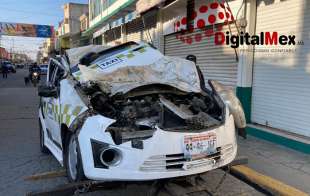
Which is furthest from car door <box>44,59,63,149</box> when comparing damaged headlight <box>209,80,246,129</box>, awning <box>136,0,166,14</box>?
awning <box>136,0,166,14</box>

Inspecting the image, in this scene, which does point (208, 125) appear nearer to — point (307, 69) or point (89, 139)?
point (89, 139)

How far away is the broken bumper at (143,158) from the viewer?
3.67m

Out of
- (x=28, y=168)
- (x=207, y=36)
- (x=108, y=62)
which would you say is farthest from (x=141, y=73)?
(x=207, y=36)

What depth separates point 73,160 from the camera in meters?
4.44

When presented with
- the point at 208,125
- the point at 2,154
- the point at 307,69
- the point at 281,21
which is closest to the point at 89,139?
the point at 208,125

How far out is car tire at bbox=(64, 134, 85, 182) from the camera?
4.02 meters

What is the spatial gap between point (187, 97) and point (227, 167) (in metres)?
1.07

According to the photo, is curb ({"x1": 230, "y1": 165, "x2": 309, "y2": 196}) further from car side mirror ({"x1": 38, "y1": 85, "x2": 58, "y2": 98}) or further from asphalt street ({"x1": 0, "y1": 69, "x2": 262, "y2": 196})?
car side mirror ({"x1": 38, "y1": 85, "x2": 58, "y2": 98})

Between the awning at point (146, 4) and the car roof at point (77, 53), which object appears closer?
the car roof at point (77, 53)

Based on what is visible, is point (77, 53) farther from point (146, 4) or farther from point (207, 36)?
point (146, 4)

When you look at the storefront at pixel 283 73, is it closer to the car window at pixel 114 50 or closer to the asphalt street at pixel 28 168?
the asphalt street at pixel 28 168

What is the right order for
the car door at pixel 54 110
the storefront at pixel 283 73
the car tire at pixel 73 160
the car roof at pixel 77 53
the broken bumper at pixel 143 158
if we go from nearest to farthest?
the broken bumper at pixel 143 158, the car tire at pixel 73 160, the car door at pixel 54 110, the car roof at pixel 77 53, the storefront at pixel 283 73

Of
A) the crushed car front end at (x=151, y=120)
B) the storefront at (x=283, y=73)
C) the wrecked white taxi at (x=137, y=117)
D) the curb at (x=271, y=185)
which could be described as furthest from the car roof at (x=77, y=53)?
the storefront at (x=283, y=73)

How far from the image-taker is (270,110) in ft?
25.8
